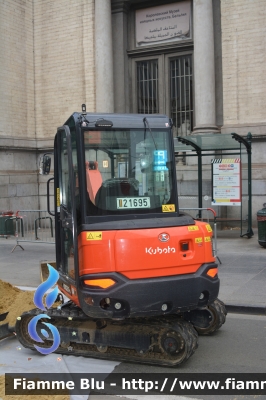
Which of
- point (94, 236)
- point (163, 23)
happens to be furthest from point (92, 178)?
point (163, 23)

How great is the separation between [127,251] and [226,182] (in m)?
9.00

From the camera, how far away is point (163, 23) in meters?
18.6

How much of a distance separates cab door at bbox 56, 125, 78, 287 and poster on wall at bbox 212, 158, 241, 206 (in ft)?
26.3

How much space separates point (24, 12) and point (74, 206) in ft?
53.3

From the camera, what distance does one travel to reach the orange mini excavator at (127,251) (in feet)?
17.2

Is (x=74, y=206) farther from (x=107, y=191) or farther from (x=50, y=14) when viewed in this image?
(x=50, y=14)

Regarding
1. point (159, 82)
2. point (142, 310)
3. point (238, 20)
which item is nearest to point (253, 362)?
point (142, 310)

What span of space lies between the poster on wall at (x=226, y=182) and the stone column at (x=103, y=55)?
19.9 feet

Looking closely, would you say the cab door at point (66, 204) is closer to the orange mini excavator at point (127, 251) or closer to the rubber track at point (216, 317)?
the orange mini excavator at point (127, 251)

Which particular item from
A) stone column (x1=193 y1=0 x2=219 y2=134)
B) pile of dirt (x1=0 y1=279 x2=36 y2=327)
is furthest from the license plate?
stone column (x1=193 y1=0 x2=219 y2=134)

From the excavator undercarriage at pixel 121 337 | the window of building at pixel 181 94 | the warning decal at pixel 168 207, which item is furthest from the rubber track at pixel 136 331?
the window of building at pixel 181 94

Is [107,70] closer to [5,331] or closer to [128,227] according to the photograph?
[5,331]

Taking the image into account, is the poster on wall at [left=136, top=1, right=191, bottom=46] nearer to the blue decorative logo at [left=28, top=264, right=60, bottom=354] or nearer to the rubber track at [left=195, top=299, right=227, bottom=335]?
the rubber track at [left=195, top=299, right=227, bottom=335]

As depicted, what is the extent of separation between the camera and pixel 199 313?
6.41 meters
